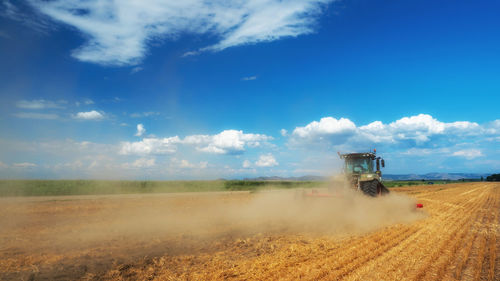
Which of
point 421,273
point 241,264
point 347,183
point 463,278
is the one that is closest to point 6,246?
point 241,264

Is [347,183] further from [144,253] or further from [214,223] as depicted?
[144,253]

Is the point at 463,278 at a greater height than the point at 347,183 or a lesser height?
lesser

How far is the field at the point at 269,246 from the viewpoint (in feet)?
21.9

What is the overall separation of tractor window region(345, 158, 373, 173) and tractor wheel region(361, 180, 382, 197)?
4.54 feet

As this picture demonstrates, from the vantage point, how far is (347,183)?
16297mm

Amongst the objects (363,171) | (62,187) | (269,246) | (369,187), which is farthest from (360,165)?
(62,187)

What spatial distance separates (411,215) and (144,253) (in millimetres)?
11592

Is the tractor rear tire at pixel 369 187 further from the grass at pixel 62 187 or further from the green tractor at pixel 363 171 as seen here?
the grass at pixel 62 187

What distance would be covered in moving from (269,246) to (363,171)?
885 centimetres

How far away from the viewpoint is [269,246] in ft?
30.2

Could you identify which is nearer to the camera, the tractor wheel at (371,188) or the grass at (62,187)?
the tractor wheel at (371,188)

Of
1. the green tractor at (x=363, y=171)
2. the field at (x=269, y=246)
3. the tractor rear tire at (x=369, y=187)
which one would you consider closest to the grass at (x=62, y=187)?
the field at (x=269, y=246)

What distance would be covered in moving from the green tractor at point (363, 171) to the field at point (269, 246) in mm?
875

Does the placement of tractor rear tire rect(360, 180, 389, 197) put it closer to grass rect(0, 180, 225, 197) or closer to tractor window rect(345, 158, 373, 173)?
tractor window rect(345, 158, 373, 173)
